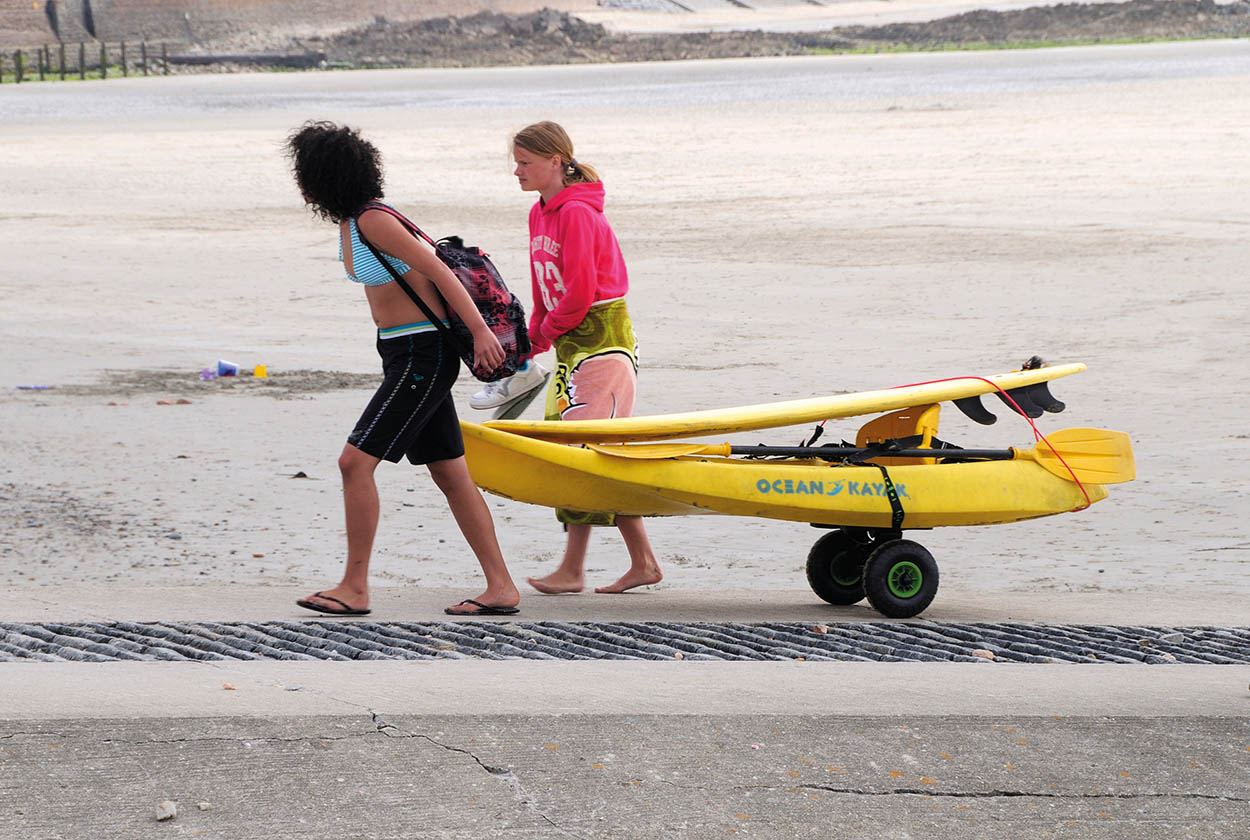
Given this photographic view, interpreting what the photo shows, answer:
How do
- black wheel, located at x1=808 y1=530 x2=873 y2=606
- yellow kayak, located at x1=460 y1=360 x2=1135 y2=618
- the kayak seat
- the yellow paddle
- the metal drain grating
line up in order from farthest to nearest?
black wheel, located at x1=808 y1=530 x2=873 y2=606, the kayak seat, the yellow paddle, yellow kayak, located at x1=460 y1=360 x2=1135 y2=618, the metal drain grating

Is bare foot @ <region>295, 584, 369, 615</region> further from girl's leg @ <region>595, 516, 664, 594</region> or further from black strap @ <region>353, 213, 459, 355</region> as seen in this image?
girl's leg @ <region>595, 516, 664, 594</region>

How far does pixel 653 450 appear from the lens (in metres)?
5.05

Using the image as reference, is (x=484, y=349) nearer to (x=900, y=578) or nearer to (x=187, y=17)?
(x=900, y=578)

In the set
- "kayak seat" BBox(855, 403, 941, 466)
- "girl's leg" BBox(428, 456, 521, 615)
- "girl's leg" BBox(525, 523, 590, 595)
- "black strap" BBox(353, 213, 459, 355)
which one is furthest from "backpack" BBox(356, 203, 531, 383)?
"kayak seat" BBox(855, 403, 941, 466)

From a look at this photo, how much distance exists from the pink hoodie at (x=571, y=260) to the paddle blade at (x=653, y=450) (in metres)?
0.41

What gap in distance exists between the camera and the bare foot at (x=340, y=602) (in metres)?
4.94

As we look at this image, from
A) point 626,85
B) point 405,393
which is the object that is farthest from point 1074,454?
point 626,85

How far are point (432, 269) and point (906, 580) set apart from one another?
1.90 m

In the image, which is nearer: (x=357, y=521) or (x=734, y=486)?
(x=357, y=521)

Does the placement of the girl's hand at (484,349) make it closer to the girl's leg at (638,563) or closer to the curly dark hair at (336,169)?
the curly dark hair at (336,169)

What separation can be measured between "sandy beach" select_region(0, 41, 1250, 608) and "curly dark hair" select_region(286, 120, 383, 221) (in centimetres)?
189

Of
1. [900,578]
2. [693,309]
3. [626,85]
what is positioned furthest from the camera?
[626,85]

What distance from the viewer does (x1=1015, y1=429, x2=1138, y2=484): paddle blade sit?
5.27 m

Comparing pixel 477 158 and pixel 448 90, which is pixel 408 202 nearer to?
pixel 477 158
